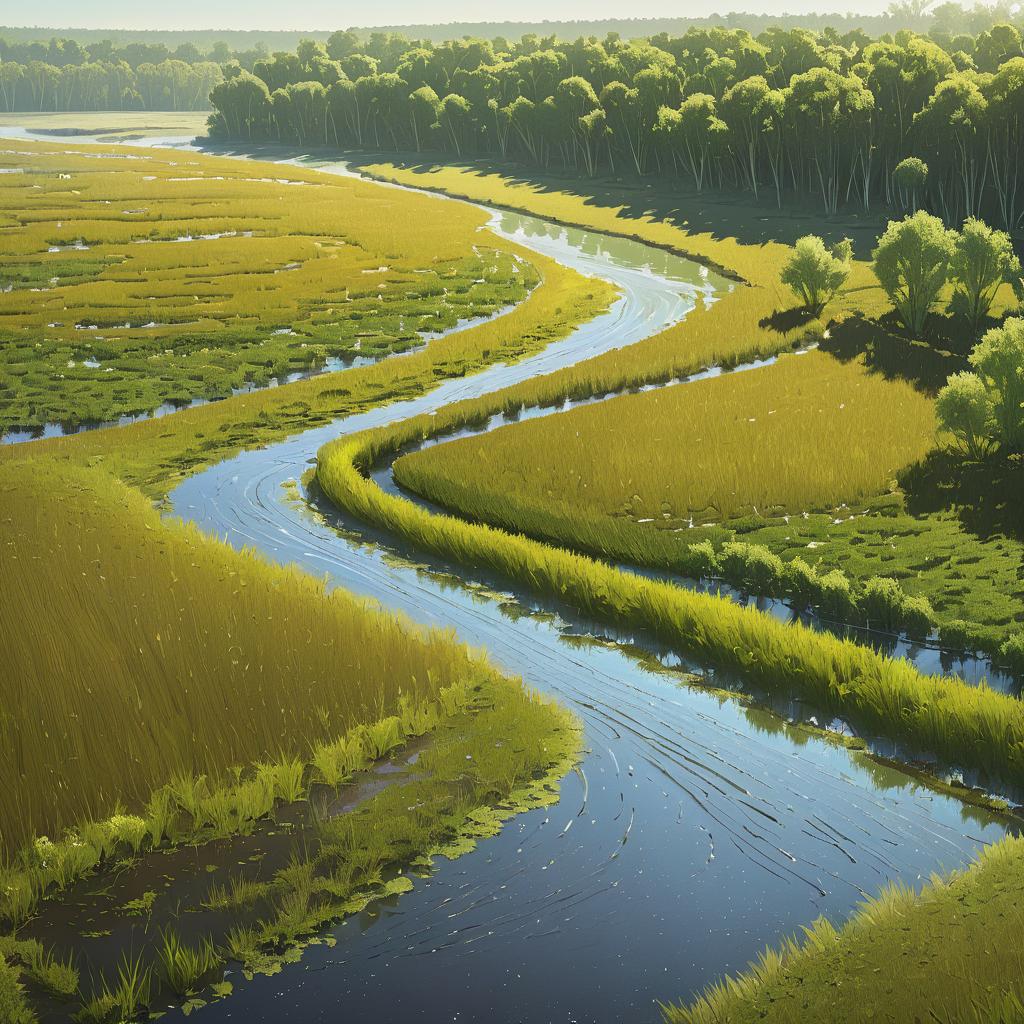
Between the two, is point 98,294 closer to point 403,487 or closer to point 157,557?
point 403,487

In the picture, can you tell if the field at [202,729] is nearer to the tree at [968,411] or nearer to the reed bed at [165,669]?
the reed bed at [165,669]

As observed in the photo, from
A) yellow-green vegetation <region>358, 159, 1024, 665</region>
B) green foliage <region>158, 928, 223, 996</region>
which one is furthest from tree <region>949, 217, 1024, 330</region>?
green foliage <region>158, 928, 223, 996</region>

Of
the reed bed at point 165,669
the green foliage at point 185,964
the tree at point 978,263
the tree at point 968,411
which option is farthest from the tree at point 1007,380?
the green foliage at point 185,964

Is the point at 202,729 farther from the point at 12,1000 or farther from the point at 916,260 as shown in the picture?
the point at 916,260

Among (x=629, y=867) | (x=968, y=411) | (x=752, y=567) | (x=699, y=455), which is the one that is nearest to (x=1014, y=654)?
(x=752, y=567)

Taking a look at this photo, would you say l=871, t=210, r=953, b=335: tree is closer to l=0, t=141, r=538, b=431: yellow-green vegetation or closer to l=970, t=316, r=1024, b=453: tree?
l=970, t=316, r=1024, b=453: tree
